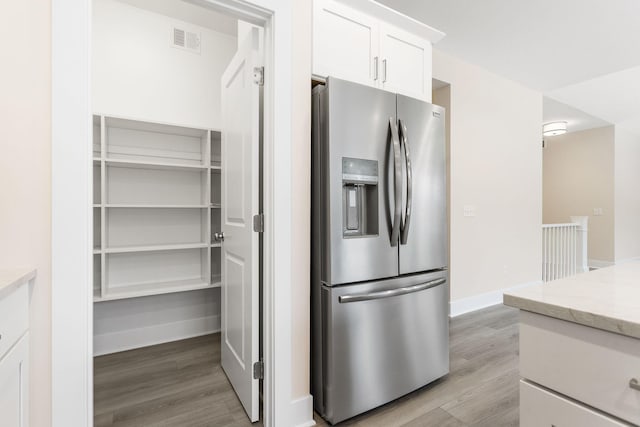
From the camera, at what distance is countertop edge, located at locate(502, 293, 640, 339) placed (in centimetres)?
65

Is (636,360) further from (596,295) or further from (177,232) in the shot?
(177,232)

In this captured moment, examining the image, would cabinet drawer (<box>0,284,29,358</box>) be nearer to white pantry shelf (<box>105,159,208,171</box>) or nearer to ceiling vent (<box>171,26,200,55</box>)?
white pantry shelf (<box>105,159,208,171</box>)

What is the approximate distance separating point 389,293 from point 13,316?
1.59 metres

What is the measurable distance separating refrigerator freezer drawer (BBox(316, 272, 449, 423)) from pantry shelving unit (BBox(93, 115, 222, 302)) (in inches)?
62.9

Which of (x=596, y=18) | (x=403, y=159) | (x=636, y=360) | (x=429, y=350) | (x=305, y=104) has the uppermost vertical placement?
(x=596, y=18)

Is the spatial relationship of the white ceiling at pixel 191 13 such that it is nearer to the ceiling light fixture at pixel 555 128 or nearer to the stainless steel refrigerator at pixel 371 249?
the stainless steel refrigerator at pixel 371 249

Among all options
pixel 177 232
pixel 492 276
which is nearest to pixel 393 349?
pixel 177 232

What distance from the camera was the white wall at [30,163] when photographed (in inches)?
41.6

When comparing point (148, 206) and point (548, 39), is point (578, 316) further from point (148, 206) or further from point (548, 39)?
point (548, 39)

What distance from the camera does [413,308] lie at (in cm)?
186

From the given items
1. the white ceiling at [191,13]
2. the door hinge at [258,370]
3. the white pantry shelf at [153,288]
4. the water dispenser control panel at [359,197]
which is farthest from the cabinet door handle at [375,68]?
the white pantry shelf at [153,288]

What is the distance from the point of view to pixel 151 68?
2689 millimetres

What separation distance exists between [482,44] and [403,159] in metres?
2.30

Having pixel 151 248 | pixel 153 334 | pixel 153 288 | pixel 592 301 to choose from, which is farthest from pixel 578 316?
pixel 153 334
